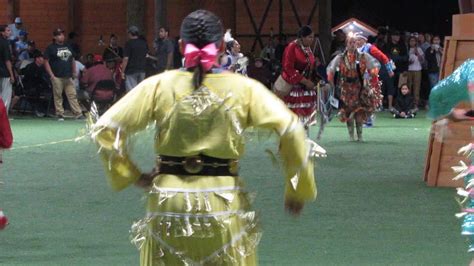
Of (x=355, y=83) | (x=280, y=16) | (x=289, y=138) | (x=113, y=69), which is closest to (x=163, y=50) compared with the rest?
(x=113, y=69)

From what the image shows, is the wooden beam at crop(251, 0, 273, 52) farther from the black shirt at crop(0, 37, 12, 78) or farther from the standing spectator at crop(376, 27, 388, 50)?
the black shirt at crop(0, 37, 12, 78)

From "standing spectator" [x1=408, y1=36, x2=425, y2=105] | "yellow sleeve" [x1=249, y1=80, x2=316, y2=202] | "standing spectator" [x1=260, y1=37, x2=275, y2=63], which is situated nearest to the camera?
"yellow sleeve" [x1=249, y1=80, x2=316, y2=202]

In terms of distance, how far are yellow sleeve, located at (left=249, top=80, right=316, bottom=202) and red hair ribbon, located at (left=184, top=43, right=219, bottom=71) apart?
7.7 inches

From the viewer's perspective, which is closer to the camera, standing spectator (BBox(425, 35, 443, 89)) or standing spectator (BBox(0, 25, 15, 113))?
standing spectator (BBox(0, 25, 15, 113))

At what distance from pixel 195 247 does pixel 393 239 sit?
4540 mm

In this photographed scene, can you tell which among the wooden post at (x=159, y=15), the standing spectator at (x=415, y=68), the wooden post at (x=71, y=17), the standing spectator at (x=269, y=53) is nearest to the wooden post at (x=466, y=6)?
the standing spectator at (x=415, y=68)

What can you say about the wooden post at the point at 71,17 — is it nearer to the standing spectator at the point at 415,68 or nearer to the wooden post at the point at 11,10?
the wooden post at the point at 11,10

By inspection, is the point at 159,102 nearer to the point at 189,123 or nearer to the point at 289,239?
the point at 189,123

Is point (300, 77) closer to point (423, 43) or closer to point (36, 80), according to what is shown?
point (36, 80)

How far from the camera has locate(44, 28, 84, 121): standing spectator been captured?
2294 cm

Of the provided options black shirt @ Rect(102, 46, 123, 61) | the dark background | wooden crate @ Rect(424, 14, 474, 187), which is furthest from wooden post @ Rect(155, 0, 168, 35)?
wooden crate @ Rect(424, 14, 474, 187)

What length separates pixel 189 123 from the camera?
4.81m

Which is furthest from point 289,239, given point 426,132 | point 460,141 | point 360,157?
point 426,132

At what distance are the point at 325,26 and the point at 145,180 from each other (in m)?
25.8
